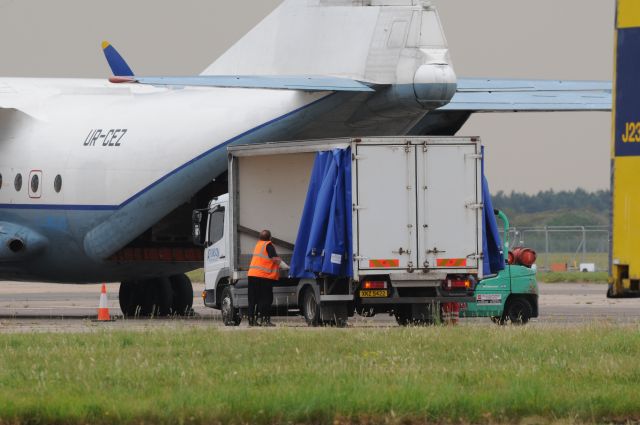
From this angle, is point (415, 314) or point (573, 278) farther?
point (573, 278)

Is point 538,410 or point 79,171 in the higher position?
point 79,171

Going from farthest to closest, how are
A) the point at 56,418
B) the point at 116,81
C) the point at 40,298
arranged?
the point at 40,298 → the point at 116,81 → the point at 56,418

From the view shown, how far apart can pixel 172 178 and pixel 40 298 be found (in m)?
16.3

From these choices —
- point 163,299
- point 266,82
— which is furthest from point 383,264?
point 163,299

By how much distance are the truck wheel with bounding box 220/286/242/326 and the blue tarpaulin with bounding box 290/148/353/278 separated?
2396mm

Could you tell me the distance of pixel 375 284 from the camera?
81.4 feet

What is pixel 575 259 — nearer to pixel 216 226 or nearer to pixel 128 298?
pixel 128 298

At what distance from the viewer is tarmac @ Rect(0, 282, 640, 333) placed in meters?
26.9

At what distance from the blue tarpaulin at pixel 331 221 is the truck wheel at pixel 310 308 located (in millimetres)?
437

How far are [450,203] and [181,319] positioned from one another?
9421 millimetres

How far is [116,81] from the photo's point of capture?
88.6ft

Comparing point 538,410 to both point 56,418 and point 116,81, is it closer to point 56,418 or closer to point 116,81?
point 56,418

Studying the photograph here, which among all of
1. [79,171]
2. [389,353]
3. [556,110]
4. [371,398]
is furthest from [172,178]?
[371,398]

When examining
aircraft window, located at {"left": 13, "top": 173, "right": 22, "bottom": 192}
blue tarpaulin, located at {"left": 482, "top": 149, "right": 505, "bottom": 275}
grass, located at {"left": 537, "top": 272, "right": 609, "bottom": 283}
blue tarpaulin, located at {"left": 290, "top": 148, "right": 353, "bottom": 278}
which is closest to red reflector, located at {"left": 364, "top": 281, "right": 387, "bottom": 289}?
blue tarpaulin, located at {"left": 290, "top": 148, "right": 353, "bottom": 278}
